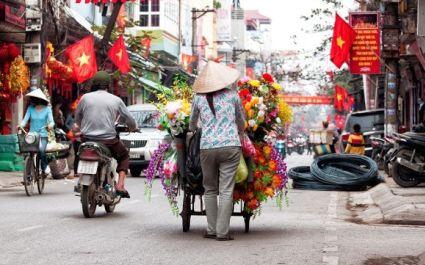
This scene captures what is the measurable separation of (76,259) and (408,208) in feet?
19.5

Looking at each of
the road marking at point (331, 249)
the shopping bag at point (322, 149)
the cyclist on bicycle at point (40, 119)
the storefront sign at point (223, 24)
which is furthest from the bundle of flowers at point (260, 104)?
the storefront sign at point (223, 24)

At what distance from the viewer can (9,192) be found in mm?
16922

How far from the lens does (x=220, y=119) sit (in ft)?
31.6

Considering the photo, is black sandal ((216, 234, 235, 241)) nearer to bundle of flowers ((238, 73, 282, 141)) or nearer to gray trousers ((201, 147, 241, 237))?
gray trousers ((201, 147, 241, 237))

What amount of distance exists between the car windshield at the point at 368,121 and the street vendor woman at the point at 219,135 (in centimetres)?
1941

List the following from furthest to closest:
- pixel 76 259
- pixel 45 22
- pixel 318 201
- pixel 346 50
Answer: pixel 346 50, pixel 45 22, pixel 318 201, pixel 76 259

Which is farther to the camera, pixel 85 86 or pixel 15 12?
pixel 85 86

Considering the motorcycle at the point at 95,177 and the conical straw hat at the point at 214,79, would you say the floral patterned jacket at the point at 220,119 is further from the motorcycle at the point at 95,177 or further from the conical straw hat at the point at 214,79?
the motorcycle at the point at 95,177

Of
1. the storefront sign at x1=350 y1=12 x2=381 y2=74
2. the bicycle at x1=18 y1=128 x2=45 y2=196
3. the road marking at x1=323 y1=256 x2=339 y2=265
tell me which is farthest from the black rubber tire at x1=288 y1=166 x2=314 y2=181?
the road marking at x1=323 y1=256 x2=339 y2=265

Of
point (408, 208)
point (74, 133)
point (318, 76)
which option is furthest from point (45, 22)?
point (318, 76)

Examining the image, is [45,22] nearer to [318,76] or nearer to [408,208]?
[408,208]

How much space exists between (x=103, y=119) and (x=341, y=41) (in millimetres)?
18079

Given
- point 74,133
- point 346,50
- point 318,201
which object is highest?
point 346,50

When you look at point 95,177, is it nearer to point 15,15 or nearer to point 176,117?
point 176,117
